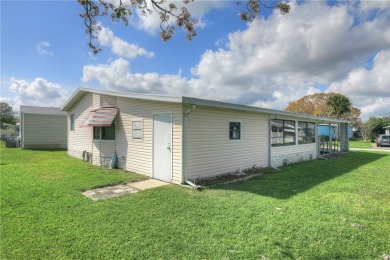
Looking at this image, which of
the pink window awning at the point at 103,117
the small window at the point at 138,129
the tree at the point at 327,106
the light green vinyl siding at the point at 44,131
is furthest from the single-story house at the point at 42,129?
the tree at the point at 327,106

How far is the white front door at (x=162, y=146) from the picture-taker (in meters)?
8.03

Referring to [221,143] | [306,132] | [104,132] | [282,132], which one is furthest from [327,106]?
[104,132]

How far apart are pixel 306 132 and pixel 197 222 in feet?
41.6

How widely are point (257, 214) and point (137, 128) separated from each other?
19.2 feet

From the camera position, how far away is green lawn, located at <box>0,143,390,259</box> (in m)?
3.60

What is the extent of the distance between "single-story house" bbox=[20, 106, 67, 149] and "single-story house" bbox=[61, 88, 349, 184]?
24.9ft

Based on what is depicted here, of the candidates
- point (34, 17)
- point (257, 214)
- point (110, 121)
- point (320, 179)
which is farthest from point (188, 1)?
point (320, 179)

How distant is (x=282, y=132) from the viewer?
12766mm

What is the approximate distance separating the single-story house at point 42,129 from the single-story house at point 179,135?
7.58 metres

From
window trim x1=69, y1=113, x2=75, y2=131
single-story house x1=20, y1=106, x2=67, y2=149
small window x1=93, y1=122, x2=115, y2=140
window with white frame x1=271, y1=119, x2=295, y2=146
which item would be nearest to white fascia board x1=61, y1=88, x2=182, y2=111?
window trim x1=69, y1=113, x2=75, y2=131

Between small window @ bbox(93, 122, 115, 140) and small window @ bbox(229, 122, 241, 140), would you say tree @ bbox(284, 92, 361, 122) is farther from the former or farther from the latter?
small window @ bbox(93, 122, 115, 140)

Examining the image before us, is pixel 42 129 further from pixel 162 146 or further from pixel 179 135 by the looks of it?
pixel 179 135

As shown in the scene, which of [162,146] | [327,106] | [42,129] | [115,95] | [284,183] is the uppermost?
[327,106]

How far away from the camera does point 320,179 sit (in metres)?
8.95
